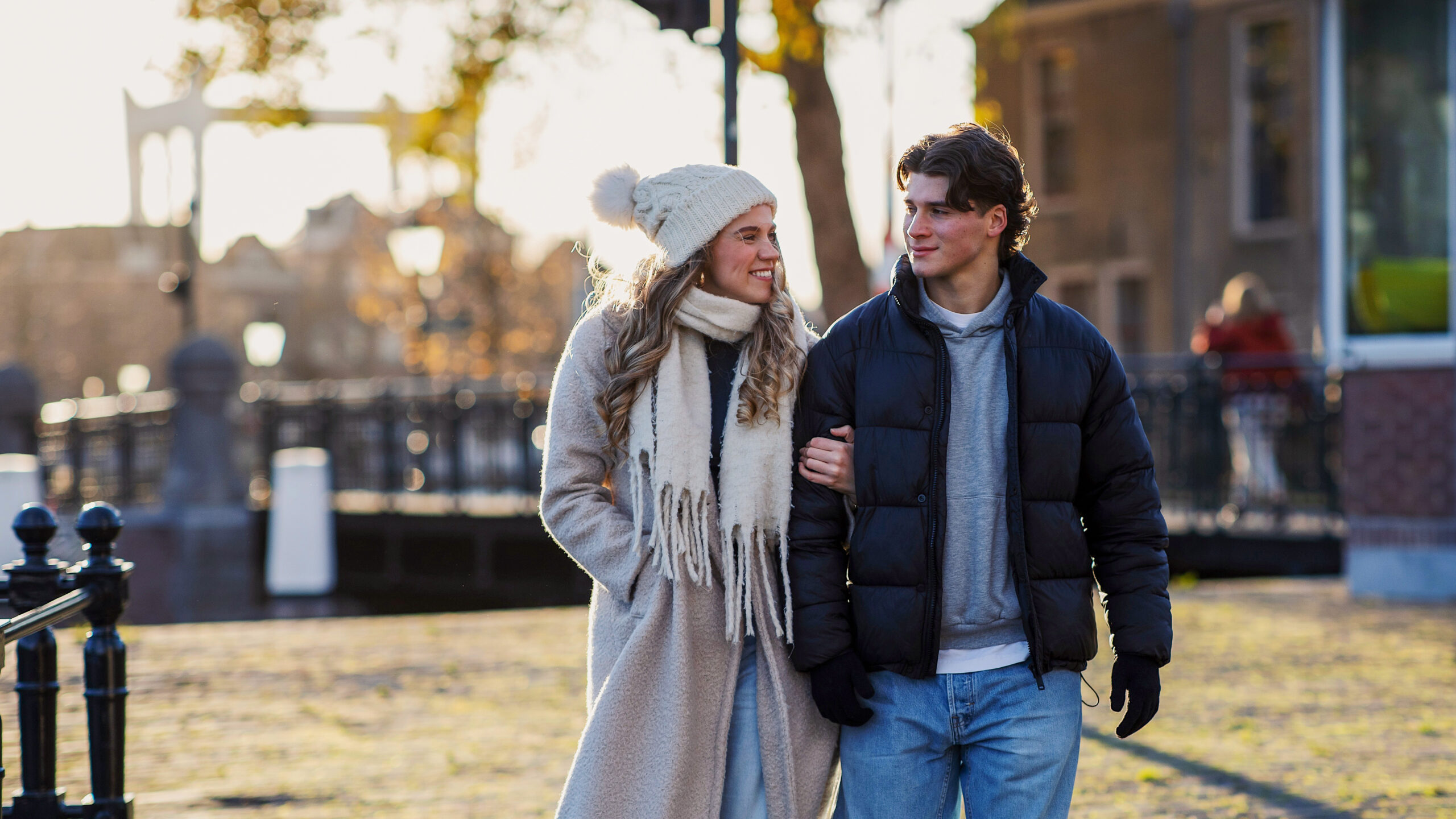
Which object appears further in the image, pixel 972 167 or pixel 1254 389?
pixel 1254 389

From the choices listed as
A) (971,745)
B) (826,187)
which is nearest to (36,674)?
(971,745)

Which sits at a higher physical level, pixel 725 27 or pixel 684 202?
pixel 725 27

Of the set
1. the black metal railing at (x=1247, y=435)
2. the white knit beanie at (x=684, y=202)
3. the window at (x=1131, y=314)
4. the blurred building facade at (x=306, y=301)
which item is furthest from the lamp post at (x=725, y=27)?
the window at (x=1131, y=314)

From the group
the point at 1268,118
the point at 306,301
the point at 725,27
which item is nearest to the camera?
the point at 725,27

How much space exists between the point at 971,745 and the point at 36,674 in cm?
268

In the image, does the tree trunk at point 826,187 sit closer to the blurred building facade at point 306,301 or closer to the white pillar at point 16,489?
the white pillar at point 16,489

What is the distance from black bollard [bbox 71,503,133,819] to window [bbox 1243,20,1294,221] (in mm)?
19884

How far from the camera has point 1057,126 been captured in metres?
24.9

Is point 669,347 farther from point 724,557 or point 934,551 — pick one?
point 934,551

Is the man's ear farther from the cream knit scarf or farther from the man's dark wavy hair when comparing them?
the cream knit scarf

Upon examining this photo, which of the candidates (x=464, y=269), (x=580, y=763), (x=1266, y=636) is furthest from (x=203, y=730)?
(x=464, y=269)

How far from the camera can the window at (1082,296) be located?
24.2 metres

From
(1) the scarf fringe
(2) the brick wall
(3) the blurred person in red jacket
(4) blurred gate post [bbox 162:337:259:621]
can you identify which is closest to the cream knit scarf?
(1) the scarf fringe

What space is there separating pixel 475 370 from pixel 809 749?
32003mm
